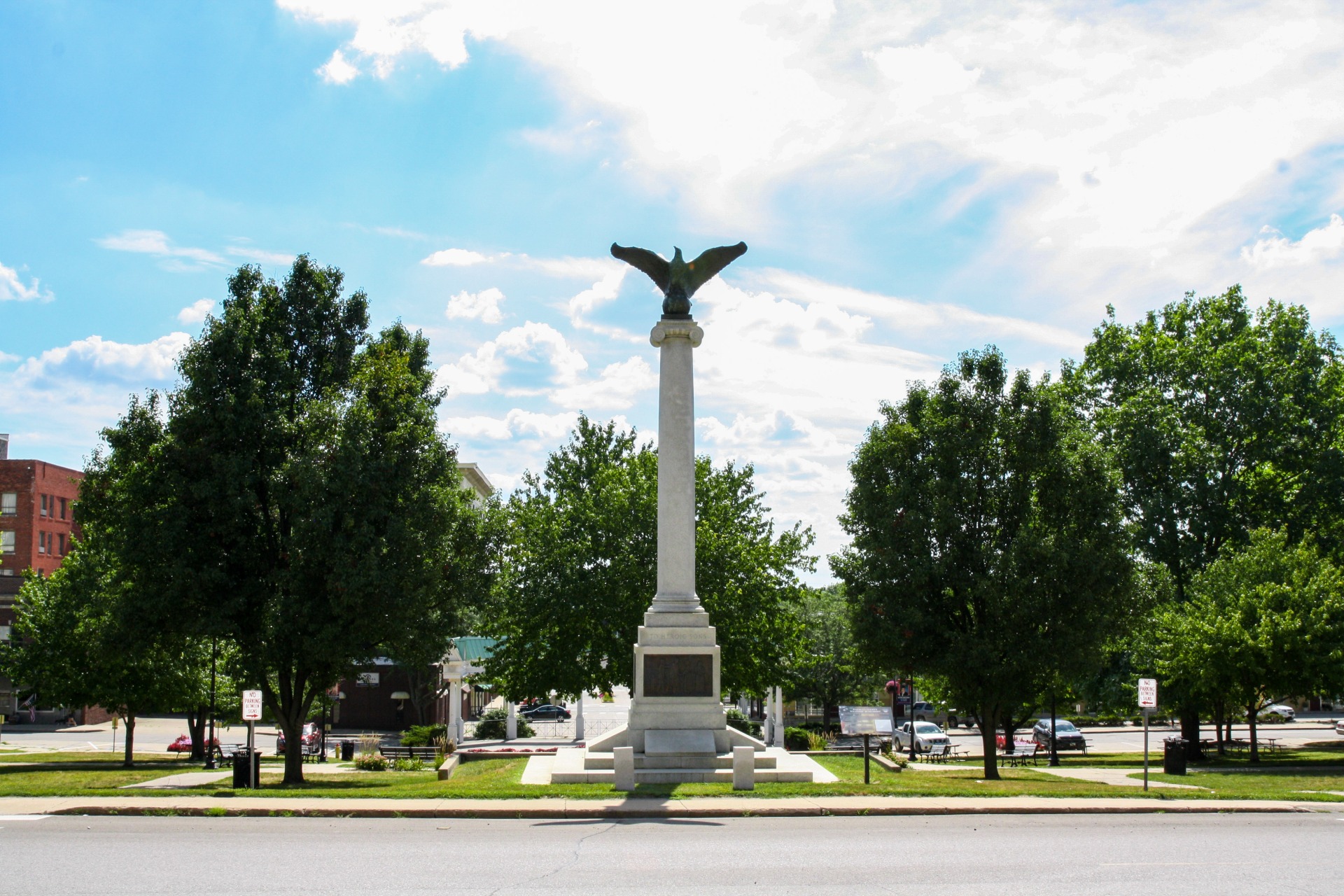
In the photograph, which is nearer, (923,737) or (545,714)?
(923,737)

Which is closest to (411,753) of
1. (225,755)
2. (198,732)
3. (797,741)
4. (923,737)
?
(198,732)

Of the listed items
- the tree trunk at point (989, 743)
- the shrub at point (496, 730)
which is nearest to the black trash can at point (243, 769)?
the tree trunk at point (989, 743)

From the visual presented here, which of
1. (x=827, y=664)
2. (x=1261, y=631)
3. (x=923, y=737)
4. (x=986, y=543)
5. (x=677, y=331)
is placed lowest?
(x=923, y=737)

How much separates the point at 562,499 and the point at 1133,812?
24691mm

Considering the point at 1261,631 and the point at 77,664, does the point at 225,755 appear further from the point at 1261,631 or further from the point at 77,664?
the point at 1261,631

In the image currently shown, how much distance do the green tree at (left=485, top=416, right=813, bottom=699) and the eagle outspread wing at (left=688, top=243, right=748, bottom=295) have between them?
419 inches

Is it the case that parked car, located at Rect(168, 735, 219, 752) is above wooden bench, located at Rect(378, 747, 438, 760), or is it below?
below

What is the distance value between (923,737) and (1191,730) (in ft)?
32.9

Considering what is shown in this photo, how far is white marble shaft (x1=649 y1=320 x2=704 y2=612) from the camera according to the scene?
23547 mm

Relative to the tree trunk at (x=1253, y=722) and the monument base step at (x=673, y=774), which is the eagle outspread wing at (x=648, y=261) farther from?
the tree trunk at (x=1253, y=722)

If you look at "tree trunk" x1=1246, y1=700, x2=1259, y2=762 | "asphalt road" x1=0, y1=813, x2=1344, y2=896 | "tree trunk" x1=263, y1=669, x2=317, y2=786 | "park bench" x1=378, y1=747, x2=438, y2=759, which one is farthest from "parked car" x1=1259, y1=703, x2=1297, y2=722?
"asphalt road" x1=0, y1=813, x2=1344, y2=896

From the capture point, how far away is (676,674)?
22.6 meters

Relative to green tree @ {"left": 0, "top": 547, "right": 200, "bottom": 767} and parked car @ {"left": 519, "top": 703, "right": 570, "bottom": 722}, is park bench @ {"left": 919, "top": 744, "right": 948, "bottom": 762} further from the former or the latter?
parked car @ {"left": 519, "top": 703, "right": 570, "bottom": 722}

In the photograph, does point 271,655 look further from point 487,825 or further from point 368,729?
point 368,729
